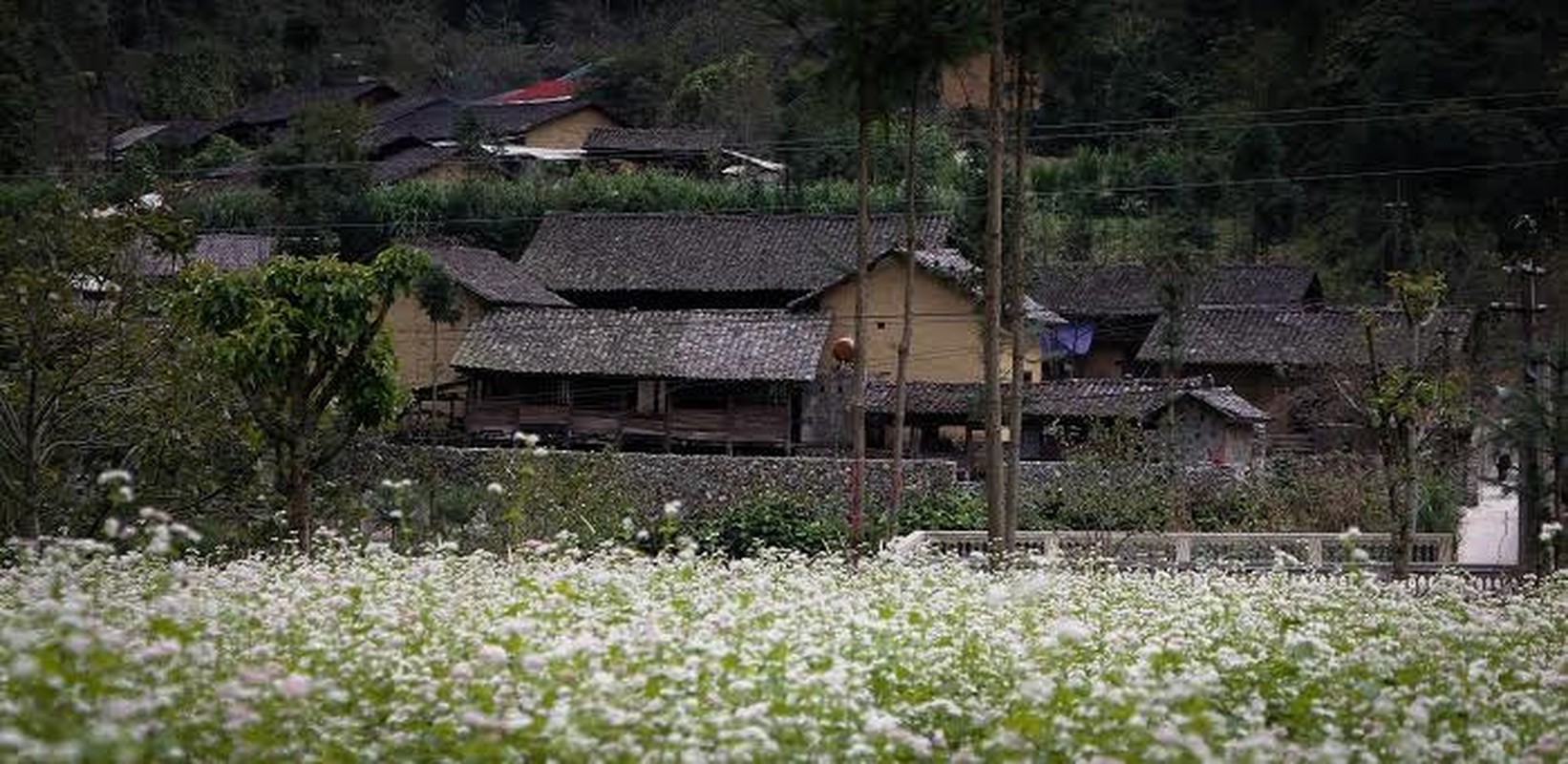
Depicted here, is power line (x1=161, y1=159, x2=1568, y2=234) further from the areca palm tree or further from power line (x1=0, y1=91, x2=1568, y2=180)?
the areca palm tree

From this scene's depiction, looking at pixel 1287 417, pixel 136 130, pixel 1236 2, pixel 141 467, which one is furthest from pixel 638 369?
pixel 136 130

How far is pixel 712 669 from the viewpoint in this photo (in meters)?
7.46

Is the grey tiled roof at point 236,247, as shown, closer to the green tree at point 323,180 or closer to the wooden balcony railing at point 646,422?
the green tree at point 323,180

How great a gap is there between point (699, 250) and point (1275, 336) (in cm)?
1349

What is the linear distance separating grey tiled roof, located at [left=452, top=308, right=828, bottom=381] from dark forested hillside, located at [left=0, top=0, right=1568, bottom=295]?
500cm

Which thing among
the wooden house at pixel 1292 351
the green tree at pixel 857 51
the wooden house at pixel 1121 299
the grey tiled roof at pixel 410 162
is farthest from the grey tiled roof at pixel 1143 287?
the green tree at pixel 857 51

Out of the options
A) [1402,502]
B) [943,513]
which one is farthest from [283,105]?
[1402,502]

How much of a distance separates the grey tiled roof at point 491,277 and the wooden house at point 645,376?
9.26 ft

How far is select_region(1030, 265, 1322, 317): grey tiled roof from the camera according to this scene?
161 ft

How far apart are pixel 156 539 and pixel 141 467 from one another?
42.6ft

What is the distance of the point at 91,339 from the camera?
1845 cm

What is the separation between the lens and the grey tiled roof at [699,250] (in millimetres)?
46156

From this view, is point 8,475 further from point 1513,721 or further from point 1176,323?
point 1176,323

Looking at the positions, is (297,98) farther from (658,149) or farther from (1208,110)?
(1208,110)
